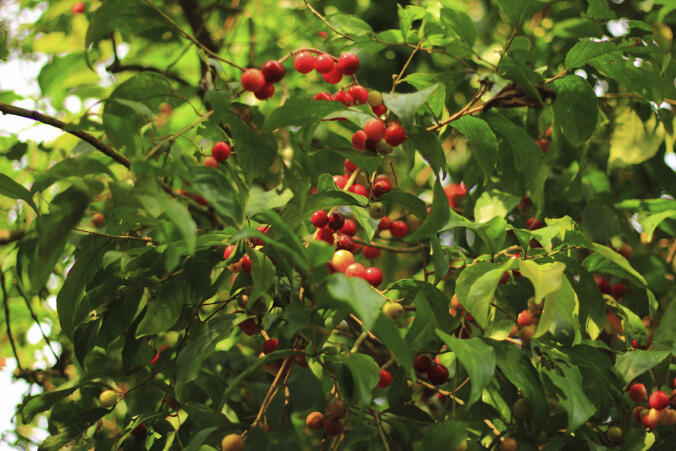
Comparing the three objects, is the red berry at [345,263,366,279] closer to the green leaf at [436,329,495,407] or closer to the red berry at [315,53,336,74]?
the green leaf at [436,329,495,407]

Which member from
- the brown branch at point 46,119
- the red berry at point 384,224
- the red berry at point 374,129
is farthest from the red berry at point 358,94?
A: the brown branch at point 46,119

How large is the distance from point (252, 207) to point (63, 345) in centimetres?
98

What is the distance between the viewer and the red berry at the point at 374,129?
832 mm

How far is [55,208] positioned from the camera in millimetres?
865

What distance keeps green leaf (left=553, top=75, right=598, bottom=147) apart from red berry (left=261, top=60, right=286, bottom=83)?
19.3 inches

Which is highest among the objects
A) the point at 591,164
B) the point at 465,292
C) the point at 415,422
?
the point at 465,292

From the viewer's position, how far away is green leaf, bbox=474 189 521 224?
1.19 m

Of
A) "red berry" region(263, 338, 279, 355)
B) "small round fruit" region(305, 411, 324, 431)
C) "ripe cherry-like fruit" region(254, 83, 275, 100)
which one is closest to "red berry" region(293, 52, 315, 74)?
"ripe cherry-like fruit" region(254, 83, 275, 100)

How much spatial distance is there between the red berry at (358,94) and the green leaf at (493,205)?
1.27 feet

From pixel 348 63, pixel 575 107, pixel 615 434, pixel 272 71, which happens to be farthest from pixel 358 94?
pixel 615 434

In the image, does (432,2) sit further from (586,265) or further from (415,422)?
(415,422)

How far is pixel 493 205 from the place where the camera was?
47.5 inches

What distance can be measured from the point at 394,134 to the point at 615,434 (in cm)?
68

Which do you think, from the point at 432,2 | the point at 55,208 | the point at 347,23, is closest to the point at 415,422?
the point at 55,208
